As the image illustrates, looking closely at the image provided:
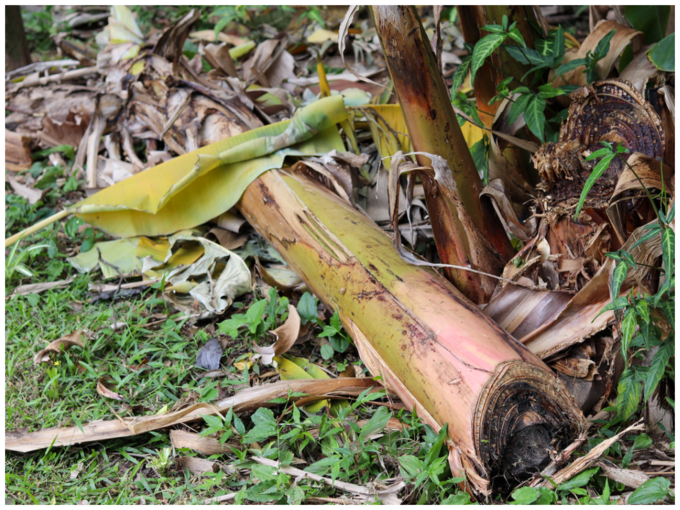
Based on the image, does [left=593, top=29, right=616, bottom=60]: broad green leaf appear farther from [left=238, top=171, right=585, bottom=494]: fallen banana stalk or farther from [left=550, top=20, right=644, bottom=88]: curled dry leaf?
[left=238, top=171, right=585, bottom=494]: fallen banana stalk

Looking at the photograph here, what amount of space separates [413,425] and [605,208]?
2.57 feet

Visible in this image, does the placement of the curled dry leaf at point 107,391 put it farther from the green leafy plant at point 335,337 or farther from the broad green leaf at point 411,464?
the broad green leaf at point 411,464

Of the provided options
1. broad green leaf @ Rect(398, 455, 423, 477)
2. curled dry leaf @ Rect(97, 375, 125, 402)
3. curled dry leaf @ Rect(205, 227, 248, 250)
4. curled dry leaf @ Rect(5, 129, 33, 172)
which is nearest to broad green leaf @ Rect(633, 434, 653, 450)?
broad green leaf @ Rect(398, 455, 423, 477)

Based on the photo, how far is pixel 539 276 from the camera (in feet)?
5.40

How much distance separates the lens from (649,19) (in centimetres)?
185

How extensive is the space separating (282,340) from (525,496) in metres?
0.86

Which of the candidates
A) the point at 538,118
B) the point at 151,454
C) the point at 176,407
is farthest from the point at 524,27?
the point at 151,454

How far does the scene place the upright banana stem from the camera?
1.54 m

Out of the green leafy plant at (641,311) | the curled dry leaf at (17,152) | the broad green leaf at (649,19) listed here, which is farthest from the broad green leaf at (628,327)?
the curled dry leaf at (17,152)

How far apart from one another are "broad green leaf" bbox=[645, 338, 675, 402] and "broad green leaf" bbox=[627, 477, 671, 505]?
18cm

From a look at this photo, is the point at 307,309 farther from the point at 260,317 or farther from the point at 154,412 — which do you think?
the point at 154,412

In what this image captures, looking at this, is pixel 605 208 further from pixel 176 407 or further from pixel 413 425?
pixel 176 407

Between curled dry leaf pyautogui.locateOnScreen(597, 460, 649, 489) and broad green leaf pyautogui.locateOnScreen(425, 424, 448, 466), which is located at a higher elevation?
broad green leaf pyautogui.locateOnScreen(425, 424, 448, 466)

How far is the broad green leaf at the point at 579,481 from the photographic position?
1.28 metres
